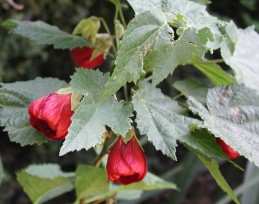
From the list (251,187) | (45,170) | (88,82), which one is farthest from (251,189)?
(88,82)

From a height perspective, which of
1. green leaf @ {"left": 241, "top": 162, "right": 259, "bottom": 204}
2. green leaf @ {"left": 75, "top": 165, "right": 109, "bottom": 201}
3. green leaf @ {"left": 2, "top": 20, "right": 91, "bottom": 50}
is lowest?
green leaf @ {"left": 241, "top": 162, "right": 259, "bottom": 204}

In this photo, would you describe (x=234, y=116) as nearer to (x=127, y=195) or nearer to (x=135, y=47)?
(x=135, y=47)

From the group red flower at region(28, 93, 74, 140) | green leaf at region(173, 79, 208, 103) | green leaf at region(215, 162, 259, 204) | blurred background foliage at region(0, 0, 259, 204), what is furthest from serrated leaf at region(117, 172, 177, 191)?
blurred background foliage at region(0, 0, 259, 204)

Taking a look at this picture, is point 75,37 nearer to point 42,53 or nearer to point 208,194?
point 42,53

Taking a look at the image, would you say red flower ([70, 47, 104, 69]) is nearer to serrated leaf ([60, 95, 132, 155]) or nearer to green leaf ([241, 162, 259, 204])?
serrated leaf ([60, 95, 132, 155])

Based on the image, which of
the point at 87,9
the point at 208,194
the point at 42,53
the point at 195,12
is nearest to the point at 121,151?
the point at 195,12
